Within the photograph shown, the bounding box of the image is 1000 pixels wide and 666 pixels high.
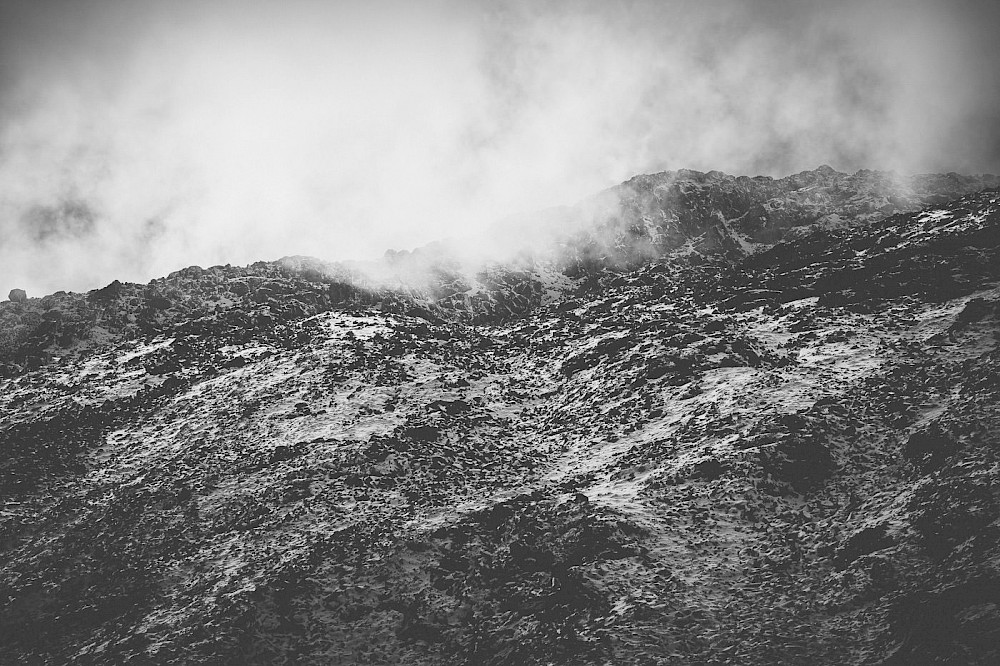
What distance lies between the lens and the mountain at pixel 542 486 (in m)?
16.0

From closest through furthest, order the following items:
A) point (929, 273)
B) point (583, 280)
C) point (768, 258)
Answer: point (929, 273), point (768, 258), point (583, 280)

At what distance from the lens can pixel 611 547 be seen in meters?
18.8

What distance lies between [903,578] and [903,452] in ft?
20.3

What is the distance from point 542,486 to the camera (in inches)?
945

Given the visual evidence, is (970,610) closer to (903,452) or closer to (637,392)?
(903,452)

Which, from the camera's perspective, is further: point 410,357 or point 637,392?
point 410,357

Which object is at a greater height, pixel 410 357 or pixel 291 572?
pixel 410 357

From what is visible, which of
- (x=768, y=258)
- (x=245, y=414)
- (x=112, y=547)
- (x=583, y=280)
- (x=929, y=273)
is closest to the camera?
(x=112, y=547)

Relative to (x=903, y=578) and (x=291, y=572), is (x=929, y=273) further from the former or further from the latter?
(x=291, y=572)

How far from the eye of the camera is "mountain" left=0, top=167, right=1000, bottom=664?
629 inches

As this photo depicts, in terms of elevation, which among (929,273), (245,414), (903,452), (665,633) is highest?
(245,414)

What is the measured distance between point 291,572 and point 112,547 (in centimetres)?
758

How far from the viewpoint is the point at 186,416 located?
3111 cm

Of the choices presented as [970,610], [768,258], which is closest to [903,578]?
[970,610]
